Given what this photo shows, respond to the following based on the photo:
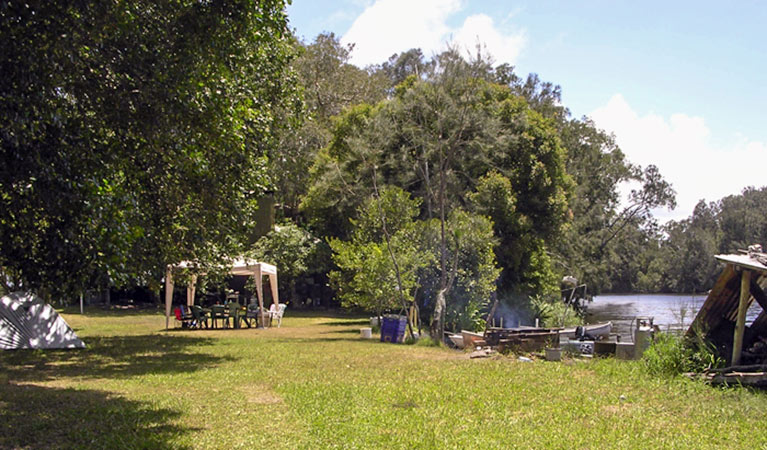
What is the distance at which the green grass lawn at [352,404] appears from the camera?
676 cm

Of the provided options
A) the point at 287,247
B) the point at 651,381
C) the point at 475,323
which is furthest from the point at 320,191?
the point at 651,381

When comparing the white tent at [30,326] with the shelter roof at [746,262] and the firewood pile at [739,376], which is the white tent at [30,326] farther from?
the shelter roof at [746,262]

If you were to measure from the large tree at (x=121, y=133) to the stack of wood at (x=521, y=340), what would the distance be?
6501 millimetres

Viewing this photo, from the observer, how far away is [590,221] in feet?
150

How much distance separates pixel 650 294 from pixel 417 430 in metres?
76.5

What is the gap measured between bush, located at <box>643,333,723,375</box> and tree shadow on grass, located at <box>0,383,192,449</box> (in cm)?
Result: 742

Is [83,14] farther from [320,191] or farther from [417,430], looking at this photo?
[320,191]

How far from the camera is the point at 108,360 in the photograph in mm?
12602

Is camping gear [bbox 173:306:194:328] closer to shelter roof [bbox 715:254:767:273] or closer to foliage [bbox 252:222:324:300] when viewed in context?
foliage [bbox 252:222:324:300]

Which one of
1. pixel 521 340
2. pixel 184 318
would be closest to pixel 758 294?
pixel 521 340

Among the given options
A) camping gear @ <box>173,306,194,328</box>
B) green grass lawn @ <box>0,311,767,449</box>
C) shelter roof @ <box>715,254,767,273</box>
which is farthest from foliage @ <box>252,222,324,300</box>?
shelter roof @ <box>715,254,767,273</box>

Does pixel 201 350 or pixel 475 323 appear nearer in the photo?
pixel 201 350

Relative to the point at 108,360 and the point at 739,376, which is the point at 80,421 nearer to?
the point at 108,360

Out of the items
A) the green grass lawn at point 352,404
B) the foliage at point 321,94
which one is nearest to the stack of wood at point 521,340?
the green grass lawn at point 352,404
